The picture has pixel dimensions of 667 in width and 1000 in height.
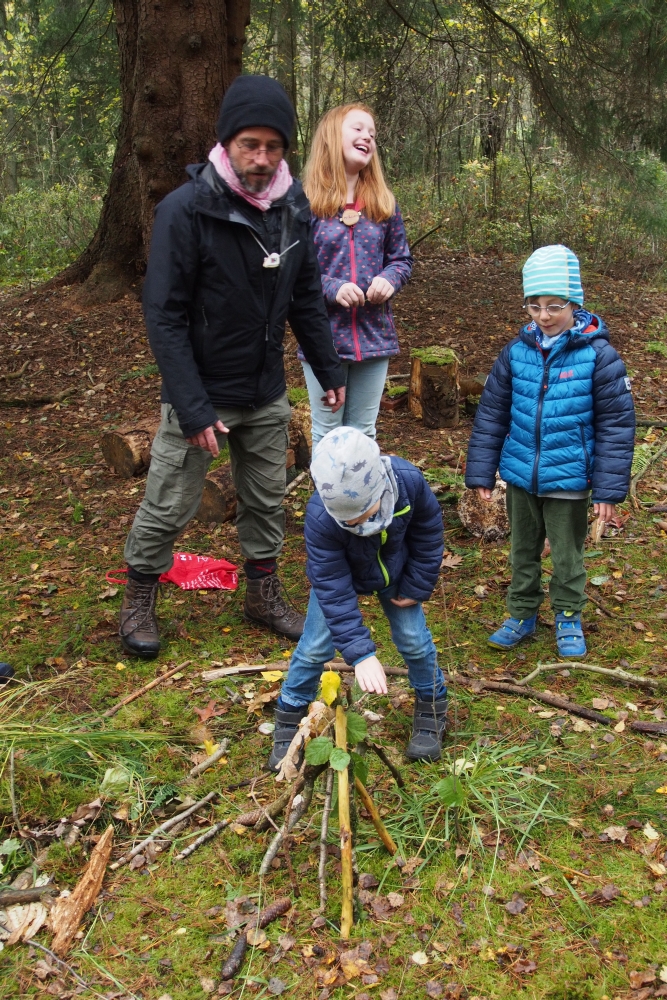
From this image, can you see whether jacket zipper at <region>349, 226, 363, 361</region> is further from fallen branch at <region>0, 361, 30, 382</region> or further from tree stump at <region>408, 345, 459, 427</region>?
fallen branch at <region>0, 361, 30, 382</region>

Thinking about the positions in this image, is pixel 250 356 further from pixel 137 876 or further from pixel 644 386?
pixel 644 386

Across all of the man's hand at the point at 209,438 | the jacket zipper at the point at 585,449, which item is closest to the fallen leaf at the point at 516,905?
the jacket zipper at the point at 585,449

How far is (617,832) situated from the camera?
2.76m

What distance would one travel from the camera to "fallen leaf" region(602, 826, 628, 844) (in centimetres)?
274

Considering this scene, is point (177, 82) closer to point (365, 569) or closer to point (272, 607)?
point (272, 607)

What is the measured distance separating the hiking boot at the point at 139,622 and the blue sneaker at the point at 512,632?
1628 millimetres

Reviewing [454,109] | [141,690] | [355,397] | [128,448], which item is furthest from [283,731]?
[454,109]

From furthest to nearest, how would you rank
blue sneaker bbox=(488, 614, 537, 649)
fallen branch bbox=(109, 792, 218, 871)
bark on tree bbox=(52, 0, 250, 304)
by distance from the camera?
bark on tree bbox=(52, 0, 250, 304)
blue sneaker bbox=(488, 614, 537, 649)
fallen branch bbox=(109, 792, 218, 871)

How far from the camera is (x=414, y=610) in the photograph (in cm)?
293

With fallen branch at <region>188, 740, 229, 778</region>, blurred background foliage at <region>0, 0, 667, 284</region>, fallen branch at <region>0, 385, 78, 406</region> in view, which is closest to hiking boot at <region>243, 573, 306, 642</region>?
fallen branch at <region>188, 740, 229, 778</region>

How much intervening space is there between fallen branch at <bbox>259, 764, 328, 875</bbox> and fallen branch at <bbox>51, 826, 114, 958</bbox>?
529 millimetres

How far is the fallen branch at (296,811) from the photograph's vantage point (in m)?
2.41

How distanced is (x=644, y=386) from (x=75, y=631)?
5.61 meters

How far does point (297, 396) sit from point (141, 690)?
319 cm
